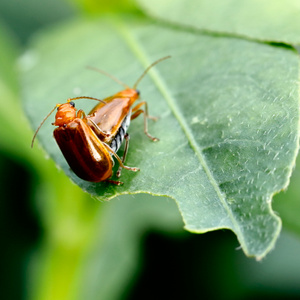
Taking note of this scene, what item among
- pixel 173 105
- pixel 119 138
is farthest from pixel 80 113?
pixel 173 105

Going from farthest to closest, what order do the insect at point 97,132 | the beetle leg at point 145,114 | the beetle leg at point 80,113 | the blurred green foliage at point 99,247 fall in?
the blurred green foliage at point 99,247 < the beetle leg at point 80,113 < the beetle leg at point 145,114 < the insect at point 97,132

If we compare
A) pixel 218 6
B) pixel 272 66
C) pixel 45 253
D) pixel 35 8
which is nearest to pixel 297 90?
pixel 272 66

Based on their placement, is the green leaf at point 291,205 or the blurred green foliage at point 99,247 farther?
the blurred green foliage at point 99,247

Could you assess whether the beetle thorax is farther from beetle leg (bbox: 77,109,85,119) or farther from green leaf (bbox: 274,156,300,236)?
green leaf (bbox: 274,156,300,236)

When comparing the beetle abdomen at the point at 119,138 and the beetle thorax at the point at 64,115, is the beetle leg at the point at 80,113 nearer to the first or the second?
the beetle thorax at the point at 64,115

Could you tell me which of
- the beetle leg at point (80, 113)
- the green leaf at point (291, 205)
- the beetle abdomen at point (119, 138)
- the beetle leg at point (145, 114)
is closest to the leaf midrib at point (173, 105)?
the beetle leg at point (145, 114)

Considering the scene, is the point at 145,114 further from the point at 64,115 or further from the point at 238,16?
the point at 238,16

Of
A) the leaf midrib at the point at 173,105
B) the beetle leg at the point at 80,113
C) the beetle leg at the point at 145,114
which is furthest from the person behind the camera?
the beetle leg at the point at 80,113
